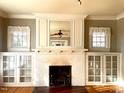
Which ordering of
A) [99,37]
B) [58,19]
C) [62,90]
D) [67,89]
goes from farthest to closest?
1. [99,37]
2. [58,19]
3. [67,89]
4. [62,90]

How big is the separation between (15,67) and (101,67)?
3024 millimetres

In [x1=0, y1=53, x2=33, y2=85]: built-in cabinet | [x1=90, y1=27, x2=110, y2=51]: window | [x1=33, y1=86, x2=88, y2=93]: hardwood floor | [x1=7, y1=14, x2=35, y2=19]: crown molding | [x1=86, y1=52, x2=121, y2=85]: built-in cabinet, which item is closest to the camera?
[x1=33, y1=86, x2=88, y2=93]: hardwood floor

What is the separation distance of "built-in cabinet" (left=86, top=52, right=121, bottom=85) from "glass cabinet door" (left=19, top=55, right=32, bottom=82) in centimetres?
204

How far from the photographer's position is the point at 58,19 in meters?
6.89

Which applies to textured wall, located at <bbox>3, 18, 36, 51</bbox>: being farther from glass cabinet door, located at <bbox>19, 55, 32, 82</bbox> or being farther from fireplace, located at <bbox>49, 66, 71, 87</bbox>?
fireplace, located at <bbox>49, 66, 71, 87</bbox>

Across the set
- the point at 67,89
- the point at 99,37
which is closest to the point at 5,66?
the point at 67,89

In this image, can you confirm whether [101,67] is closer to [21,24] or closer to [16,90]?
[16,90]

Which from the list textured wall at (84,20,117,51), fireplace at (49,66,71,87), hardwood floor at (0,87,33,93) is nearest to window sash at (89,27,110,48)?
textured wall at (84,20,117,51)

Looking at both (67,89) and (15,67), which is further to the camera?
(15,67)

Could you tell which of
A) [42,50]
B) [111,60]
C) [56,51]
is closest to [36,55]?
[42,50]

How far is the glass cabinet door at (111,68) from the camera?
6.98 m

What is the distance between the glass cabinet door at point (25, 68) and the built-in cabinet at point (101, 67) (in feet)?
6.70

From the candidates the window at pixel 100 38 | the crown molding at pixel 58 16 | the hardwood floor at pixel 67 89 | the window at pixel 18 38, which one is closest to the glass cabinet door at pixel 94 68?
the hardwood floor at pixel 67 89

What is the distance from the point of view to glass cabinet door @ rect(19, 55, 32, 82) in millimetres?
6796
